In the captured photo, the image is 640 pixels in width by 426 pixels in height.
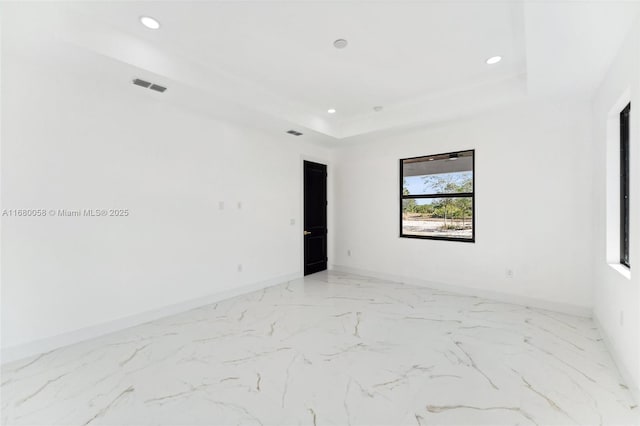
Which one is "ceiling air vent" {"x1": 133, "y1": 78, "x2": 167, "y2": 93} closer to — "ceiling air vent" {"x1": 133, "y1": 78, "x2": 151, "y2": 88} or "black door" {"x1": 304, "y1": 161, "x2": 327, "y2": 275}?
"ceiling air vent" {"x1": 133, "y1": 78, "x2": 151, "y2": 88}

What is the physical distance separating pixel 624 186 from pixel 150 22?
442cm

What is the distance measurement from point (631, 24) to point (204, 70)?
142 inches

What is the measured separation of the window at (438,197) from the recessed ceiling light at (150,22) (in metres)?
3.84

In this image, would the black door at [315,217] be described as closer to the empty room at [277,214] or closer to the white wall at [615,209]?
the empty room at [277,214]

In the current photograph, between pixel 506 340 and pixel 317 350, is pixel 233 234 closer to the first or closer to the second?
pixel 317 350

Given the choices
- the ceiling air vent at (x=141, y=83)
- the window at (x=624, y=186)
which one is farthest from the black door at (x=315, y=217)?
the window at (x=624, y=186)

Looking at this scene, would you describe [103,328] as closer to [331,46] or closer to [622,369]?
[331,46]

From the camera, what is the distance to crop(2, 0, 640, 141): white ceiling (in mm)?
2244

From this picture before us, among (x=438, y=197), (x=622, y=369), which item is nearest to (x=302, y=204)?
(x=438, y=197)

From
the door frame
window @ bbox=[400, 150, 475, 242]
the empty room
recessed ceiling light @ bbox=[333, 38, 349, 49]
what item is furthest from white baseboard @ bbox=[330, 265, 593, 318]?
recessed ceiling light @ bbox=[333, 38, 349, 49]

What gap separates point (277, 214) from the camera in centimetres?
496

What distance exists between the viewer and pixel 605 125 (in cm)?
284

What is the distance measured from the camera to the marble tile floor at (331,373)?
184 cm

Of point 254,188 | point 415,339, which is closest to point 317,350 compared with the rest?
point 415,339
